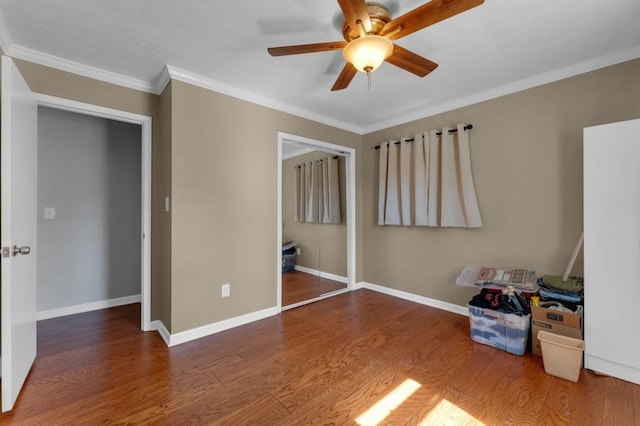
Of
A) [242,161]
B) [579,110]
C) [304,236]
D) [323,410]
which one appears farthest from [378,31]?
[304,236]

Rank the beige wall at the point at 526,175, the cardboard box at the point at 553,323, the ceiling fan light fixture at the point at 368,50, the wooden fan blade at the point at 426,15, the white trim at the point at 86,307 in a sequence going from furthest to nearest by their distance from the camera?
the white trim at the point at 86,307, the beige wall at the point at 526,175, the cardboard box at the point at 553,323, the ceiling fan light fixture at the point at 368,50, the wooden fan blade at the point at 426,15

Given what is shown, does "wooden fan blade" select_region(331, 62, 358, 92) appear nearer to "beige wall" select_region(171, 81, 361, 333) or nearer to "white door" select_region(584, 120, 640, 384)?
"beige wall" select_region(171, 81, 361, 333)

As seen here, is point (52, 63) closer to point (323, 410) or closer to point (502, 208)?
point (323, 410)

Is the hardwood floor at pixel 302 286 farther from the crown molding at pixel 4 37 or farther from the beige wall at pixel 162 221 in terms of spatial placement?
the crown molding at pixel 4 37

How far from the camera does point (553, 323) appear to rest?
7.19ft

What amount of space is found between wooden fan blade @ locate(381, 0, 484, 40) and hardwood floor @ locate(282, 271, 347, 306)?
2690 mm

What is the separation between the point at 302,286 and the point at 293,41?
9.12ft

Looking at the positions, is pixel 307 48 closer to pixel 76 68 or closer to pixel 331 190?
pixel 76 68

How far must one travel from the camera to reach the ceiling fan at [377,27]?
1364 mm

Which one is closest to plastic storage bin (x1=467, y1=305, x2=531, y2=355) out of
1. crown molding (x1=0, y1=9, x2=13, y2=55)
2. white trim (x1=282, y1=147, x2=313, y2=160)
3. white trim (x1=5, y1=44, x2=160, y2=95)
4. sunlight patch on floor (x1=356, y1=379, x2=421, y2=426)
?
sunlight patch on floor (x1=356, y1=379, x2=421, y2=426)

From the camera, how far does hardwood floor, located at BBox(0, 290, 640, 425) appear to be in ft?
5.37

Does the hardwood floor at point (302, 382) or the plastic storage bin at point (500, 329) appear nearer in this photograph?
the hardwood floor at point (302, 382)

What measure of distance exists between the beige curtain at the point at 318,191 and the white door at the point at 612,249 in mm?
2671

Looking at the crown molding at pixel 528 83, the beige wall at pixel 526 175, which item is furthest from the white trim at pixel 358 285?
the crown molding at pixel 528 83
